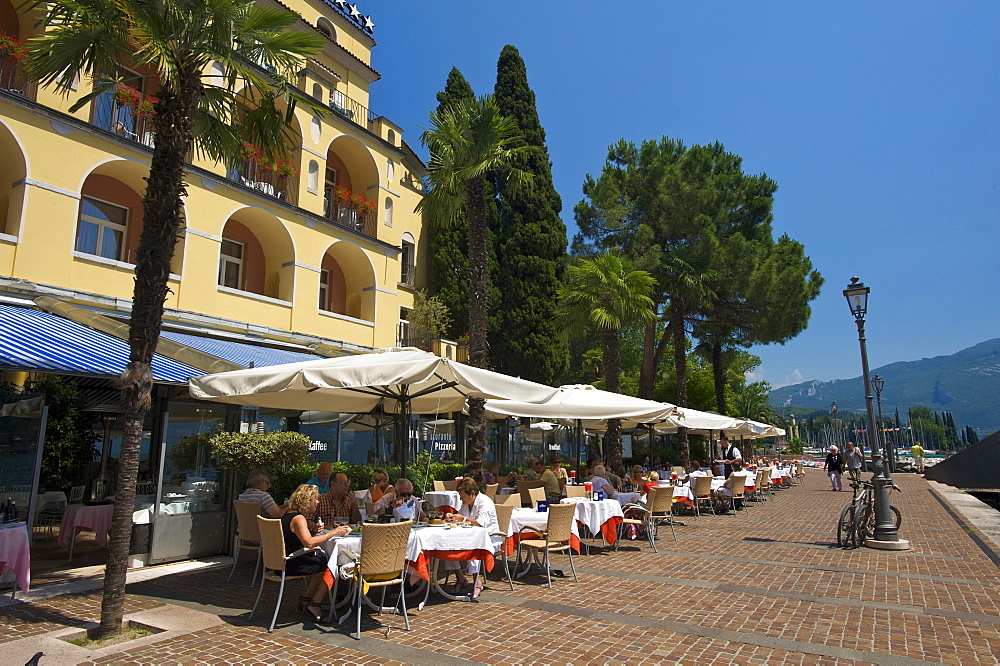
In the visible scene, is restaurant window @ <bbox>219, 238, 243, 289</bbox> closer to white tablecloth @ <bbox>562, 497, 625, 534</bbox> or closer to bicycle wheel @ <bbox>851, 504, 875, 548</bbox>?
white tablecloth @ <bbox>562, 497, 625, 534</bbox>

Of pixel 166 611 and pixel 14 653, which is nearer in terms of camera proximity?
pixel 14 653

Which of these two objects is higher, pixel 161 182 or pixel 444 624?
pixel 161 182

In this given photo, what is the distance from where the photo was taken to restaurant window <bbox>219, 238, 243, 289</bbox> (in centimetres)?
1777

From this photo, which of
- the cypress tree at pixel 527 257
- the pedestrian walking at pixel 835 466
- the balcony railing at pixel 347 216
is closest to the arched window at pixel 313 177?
the balcony railing at pixel 347 216

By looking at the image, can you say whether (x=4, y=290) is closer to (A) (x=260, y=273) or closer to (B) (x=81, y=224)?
(B) (x=81, y=224)

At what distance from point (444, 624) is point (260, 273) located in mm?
14996

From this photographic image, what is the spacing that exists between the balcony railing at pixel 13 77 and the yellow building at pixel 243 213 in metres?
0.03

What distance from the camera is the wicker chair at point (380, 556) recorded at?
18.3 ft

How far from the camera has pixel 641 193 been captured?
87.8 feet

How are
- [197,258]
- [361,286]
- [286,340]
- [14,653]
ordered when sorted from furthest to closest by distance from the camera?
[361,286]
[286,340]
[197,258]
[14,653]

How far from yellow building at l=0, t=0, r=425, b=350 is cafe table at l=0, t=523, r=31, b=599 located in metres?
6.10

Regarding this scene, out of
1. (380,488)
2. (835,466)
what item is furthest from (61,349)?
(835,466)

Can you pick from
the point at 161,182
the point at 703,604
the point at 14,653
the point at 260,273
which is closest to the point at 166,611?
the point at 14,653

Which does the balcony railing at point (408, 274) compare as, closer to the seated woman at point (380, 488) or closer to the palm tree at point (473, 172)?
the palm tree at point (473, 172)
